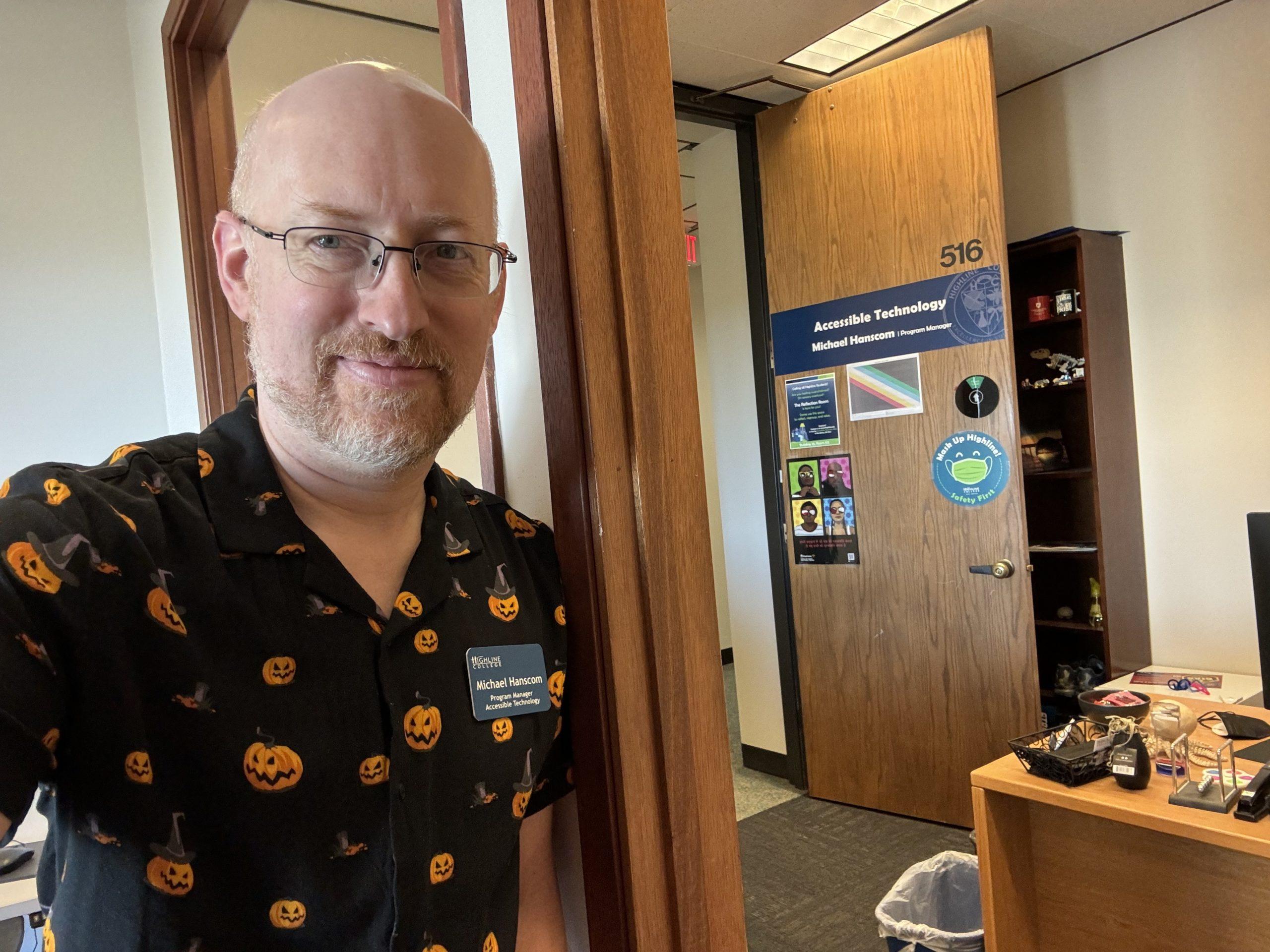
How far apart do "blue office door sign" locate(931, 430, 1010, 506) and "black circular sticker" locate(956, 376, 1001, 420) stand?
0.07m

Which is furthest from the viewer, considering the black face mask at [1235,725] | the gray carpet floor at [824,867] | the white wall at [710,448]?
the white wall at [710,448]

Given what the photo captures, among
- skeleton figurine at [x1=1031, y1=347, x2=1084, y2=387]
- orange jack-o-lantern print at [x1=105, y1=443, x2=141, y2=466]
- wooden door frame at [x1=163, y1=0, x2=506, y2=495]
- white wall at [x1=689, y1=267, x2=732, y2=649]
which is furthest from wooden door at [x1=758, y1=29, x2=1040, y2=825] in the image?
orange jack-o-lantern print at [x1=105, y1=443, x2=141, y2=466]

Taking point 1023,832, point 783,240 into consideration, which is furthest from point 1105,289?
point 1023,832

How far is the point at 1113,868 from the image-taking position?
1.75m

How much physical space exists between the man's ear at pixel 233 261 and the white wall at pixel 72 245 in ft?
6.00

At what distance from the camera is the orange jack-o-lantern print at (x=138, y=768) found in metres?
0.70

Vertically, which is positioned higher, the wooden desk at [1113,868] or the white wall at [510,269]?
the white wall at [510,269]

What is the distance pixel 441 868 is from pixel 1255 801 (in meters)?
1.43

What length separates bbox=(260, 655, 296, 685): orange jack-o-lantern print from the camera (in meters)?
0.75

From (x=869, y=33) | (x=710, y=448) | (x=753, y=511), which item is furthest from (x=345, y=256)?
(x=710, y=448)

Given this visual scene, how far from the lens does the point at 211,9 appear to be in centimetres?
184

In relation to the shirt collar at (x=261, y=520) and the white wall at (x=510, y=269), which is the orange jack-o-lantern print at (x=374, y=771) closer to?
the shirt collar at (x=261, y=520)

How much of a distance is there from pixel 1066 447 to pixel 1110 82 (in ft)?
4.75

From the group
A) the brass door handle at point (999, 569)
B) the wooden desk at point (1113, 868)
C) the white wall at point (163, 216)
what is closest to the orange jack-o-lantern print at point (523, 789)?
the wooden desk at point (1113, 868)
